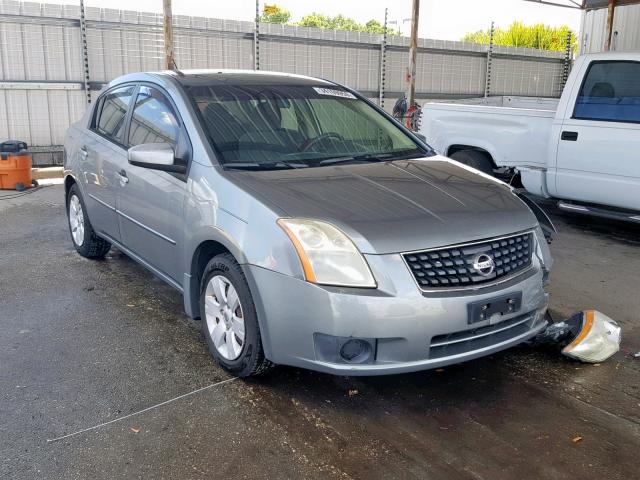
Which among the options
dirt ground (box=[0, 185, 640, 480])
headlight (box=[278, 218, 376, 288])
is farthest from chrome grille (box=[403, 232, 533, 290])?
dirt ground (box=[0, 185, 640, 480])

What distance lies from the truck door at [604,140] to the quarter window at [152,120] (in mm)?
4448

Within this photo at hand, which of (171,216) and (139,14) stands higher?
(139,14)

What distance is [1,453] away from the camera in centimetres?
305

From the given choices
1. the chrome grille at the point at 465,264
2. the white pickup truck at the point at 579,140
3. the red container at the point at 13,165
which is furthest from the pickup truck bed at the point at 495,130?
the red container at the point at 13,165

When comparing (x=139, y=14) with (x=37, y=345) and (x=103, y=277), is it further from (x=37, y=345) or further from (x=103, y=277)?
(x=37, y=345)

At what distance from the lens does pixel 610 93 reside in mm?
6785

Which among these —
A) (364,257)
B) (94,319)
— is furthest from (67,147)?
(364,257)

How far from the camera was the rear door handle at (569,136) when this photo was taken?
22.8 feet

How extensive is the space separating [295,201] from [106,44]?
961 cm

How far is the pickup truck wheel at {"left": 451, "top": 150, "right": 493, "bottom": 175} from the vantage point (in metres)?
8.05

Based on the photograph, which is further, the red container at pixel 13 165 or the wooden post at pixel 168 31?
the wooden post at pixel 168 31

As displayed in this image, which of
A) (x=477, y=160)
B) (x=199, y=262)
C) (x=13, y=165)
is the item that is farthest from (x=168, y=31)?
(x=199, y=262)

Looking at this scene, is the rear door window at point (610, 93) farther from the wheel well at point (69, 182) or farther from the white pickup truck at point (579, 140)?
the wheel well at point (69, 182)

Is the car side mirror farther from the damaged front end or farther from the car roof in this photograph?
the damaged front end
